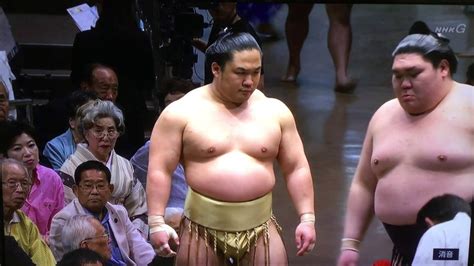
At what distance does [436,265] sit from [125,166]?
100 centimetres

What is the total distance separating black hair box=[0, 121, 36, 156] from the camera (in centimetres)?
300

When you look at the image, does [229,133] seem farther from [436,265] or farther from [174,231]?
[436,265]

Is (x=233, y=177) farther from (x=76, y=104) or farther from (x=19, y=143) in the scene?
(x=19, y=143)

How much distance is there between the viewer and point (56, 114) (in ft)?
10.1

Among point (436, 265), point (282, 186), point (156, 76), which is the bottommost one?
point (436, 265)

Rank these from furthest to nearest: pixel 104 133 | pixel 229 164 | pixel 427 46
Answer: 1. pixel 104 133
2. pixel 427 46
3. pixel 229 164

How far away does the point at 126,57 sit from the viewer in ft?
10.1

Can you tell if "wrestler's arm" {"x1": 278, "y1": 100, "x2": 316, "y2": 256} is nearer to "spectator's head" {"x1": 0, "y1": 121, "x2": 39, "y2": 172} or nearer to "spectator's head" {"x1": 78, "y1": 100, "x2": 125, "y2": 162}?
"spectator's head" {"x1": 78, "y1": 100, "x2": 125, "y2": 162}

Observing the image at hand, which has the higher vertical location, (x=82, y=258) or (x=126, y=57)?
(x=126, y=57)

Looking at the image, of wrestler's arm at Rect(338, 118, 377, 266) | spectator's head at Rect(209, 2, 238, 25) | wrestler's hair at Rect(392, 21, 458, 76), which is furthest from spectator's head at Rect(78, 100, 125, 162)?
wrestler's hair at Rect(392, 21, 458, 76)

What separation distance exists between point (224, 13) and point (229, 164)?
1.54 ft

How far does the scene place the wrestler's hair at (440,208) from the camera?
298 centimetres

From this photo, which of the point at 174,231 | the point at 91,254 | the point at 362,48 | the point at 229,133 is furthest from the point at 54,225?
the point at 362,48

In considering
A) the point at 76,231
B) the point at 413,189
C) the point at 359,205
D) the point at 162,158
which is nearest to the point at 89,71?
the point at 162,158
